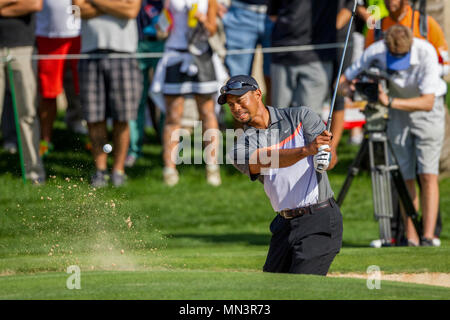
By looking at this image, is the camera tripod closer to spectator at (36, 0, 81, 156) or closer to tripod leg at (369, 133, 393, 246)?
tripod leg at (369, 133, 393, 246)

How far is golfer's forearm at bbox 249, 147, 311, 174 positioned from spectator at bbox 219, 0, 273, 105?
252 inches

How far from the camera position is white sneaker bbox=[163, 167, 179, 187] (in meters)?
11.8

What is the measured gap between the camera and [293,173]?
6469 mm

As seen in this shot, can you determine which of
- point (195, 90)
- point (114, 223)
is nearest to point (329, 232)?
point (114, 223)

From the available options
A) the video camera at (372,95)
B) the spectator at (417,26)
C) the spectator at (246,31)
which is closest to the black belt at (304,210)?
the video camera at (372,95)

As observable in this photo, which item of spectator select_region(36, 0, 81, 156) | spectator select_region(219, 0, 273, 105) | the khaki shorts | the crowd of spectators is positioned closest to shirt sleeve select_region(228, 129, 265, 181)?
the khaki shorts

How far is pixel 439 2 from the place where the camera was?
512 inches

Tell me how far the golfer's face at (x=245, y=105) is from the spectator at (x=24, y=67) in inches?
203

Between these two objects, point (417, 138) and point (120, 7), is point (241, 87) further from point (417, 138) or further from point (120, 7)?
point (120, 7)

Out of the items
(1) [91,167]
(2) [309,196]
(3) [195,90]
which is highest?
(2) [309,196]

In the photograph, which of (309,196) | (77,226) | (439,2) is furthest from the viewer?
(439,2)

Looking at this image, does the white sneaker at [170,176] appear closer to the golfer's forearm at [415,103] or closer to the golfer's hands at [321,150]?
the golfer's forearm at [415,103]
